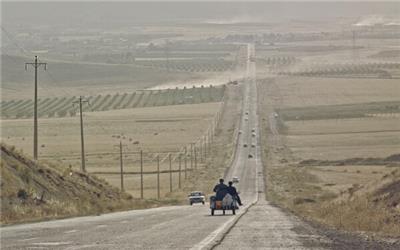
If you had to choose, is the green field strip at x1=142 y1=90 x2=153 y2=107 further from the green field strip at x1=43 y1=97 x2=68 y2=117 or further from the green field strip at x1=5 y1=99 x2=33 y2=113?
the green field strip at x1=5 y1=99 x2=33 y2=113

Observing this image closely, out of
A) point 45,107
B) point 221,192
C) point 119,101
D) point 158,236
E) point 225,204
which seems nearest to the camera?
point 158,236

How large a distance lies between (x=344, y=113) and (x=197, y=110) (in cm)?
3036

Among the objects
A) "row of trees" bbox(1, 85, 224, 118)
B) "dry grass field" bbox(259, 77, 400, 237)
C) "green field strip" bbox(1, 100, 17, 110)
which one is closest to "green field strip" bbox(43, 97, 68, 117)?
"row of trees" bbox(1, 85, 224, 118)

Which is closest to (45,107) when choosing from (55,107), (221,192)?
(55,107)

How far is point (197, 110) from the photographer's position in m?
147

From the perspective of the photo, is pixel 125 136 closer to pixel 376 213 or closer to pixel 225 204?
pixel 225 204

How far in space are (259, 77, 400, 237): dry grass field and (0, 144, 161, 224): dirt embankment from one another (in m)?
11.3

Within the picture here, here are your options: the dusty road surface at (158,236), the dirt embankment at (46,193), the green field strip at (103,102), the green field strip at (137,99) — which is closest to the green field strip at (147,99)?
the green field strip at (137,99)

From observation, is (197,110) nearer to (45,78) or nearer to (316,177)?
(45,78)

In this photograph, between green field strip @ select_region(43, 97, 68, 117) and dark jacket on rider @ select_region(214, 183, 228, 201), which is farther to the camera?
green field strip @ select_region(43, 97, 68, 117)

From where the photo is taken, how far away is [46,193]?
36156 mm

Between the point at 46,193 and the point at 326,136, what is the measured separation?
75.8m

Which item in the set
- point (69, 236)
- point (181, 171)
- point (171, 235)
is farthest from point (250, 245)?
point (181, 171)

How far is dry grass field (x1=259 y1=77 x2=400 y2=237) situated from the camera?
74.3 metres
